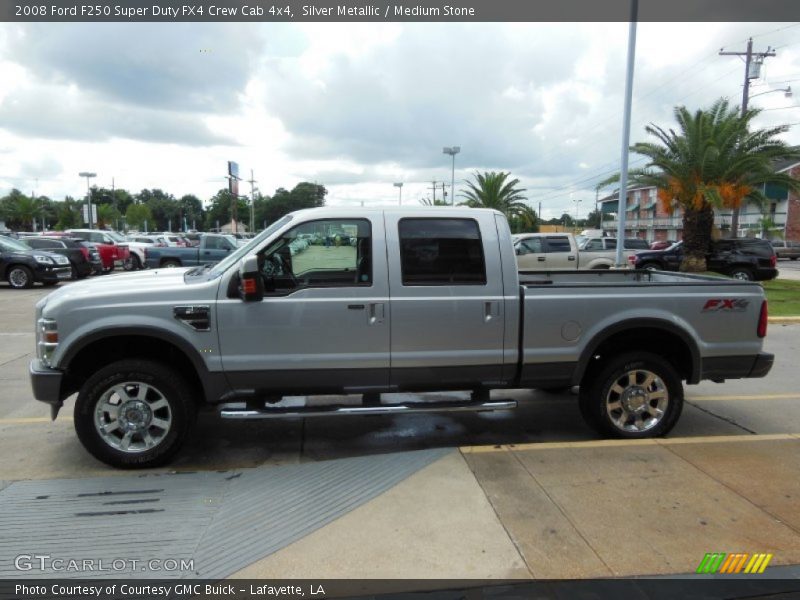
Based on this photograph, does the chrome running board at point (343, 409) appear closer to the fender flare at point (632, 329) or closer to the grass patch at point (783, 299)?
the fender flare at point (632, 329)

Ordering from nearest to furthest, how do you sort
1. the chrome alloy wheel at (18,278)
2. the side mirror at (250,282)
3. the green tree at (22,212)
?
the side mirror at (250,282) < the chrome alloy wheel at (18,278) < the green tree at (22,212)

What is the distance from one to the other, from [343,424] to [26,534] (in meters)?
2.69

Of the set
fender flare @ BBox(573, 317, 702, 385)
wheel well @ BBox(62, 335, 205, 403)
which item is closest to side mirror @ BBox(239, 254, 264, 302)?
wheel well @ BBox(62, 335, 205, 403)

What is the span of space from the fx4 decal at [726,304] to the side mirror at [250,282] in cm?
358

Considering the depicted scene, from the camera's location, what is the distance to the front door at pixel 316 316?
4.33 metres

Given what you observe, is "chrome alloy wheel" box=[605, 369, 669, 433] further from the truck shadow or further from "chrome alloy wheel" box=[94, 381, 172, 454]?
"chrome alloy wheel" box=[94, 381, 172, 454]

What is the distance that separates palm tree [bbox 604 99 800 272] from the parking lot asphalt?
15.0 m

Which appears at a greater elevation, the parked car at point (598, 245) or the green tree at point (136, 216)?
the green tree at point (136, 216)

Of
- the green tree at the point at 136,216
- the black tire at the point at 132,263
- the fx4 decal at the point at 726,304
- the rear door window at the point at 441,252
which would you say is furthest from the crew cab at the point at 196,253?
the green tree at the point at 136,216

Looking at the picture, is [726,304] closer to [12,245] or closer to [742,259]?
[742,259]

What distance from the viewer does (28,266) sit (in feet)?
56.4

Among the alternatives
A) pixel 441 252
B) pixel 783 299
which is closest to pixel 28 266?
pixel 441 252
